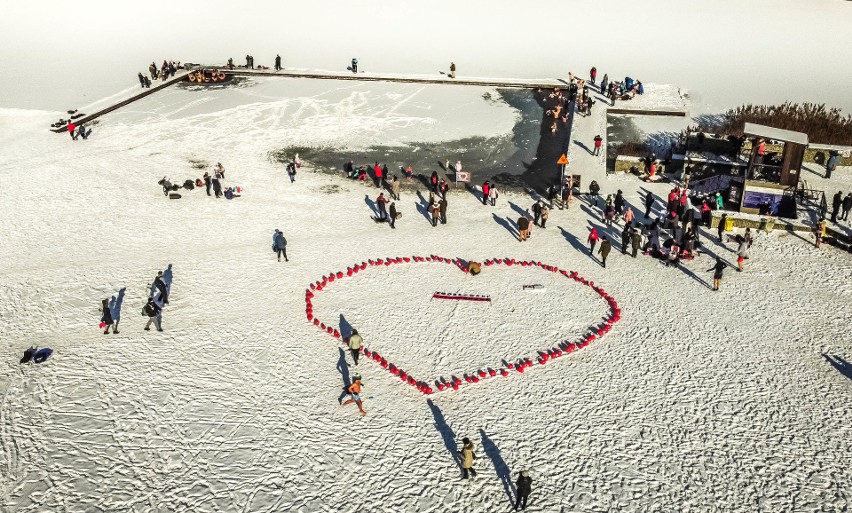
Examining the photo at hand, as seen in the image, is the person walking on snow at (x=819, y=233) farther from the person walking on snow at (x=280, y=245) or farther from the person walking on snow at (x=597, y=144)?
the person walking on snow at (x=280, y=245)

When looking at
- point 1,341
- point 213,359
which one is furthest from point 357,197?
point 1,341

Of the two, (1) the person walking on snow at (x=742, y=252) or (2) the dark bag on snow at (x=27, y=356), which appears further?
(1) the person walking on snow at (x=742, y=252)

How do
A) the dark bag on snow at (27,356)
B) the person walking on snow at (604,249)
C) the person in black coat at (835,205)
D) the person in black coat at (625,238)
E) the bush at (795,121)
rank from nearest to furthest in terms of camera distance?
the dark bag on snow at (27,356) < the person walking on snow at (604,249) < the person in black coat at (625,238) < the person in black coat at (835,205) < the bush at (795,121)

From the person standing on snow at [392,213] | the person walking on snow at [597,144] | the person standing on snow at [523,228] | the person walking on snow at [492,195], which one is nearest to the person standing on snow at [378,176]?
the person standing on snow at [392,213]

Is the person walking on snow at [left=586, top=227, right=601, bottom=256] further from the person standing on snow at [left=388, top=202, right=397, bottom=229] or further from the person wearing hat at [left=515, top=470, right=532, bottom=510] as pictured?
the person wearing hat at [left=515, top=470, right=532, bottom=510]

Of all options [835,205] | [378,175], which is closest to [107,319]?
A: [378,175]

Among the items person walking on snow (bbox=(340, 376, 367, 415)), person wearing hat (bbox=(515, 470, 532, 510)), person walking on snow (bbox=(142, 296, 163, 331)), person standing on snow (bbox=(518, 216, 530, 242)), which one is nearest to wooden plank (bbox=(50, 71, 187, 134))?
person walking on snow (bbox=(142, 296, 163, 331))

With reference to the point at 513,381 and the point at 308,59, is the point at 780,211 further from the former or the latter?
the point at 308,59

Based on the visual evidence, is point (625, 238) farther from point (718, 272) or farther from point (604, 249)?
point (718, 272)
